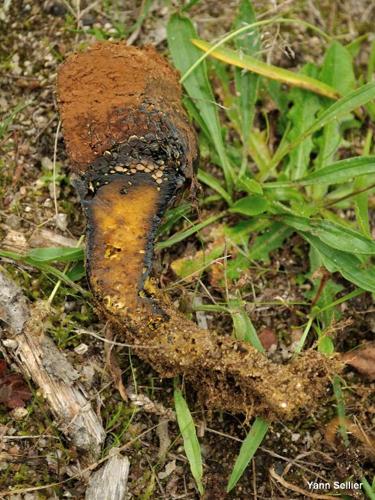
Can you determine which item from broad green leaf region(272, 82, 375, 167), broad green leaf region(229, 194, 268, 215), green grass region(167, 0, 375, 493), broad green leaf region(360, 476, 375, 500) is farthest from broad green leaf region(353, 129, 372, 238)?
broad green leaf region(360, 476, 375, 500)

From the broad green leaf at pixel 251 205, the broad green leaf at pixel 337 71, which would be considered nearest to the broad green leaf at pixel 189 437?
the broad green leaf at pixel 251 205

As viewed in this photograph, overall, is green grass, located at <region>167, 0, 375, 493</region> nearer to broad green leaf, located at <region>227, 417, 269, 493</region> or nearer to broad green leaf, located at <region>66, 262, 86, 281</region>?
broad green leaf, located at <region>227, 417, 269, 493</region>

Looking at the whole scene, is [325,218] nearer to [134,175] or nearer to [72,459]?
[134,175]

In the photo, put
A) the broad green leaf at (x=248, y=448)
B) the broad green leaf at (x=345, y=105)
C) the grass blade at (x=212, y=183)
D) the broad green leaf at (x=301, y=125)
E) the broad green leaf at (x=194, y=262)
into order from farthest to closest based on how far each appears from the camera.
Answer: the broad green leaf at (x=301, y=125) < the grass blade at (x=212, y=183) < the broad green leaf at (x=194, y=262) < the broad green leaf at (x=345, y=105) < the broad green leaf at (x=248, y=448)

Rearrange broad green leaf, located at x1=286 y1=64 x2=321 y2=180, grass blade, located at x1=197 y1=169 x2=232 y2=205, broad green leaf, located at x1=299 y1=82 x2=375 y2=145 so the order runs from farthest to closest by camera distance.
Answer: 1. broad green leaf, located at x1=286 y1=64 x2=321 y2=180
2. grass blade, located at x1=197 y1=169 x2=232 y2=205
3. broad green leaf, located at x1=299 y1=82 x2=375 y2=145

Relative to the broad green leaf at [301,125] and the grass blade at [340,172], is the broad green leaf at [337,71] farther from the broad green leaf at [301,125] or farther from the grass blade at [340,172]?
the grass blade at [340,172]

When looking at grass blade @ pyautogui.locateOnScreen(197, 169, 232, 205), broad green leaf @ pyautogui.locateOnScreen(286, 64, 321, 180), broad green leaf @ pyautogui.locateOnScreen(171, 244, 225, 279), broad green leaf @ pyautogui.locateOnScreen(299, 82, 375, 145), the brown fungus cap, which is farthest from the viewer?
broad green leaf @ pyautogui.locateOnScreen(286, 64, 321, 180)

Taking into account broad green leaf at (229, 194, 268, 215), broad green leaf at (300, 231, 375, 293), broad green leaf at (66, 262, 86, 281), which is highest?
broad green leaf at (229, 194, 268, 215)
